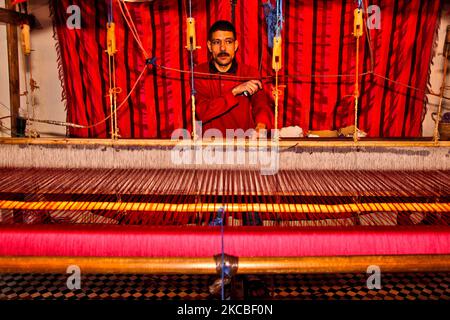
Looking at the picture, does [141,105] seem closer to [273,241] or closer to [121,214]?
[121,214]

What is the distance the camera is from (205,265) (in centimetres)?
113

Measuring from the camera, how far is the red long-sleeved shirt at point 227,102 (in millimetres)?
4516

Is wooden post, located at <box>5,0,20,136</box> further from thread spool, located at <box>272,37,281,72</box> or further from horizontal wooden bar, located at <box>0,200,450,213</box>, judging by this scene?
thread spool, located at <box>272,37,281,72</box>

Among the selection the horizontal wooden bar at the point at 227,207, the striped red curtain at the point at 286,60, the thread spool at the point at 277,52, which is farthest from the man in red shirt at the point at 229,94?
the horizontal wooden bar at the point at 227,207

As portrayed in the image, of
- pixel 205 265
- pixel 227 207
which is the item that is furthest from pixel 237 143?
pixel 205 265

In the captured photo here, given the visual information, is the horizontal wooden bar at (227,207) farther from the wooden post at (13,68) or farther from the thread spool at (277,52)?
the wooden post at (13,68)

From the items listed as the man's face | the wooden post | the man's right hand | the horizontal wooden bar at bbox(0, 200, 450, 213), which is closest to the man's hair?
the man's face

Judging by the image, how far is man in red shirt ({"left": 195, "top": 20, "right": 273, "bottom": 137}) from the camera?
4418 millimetres

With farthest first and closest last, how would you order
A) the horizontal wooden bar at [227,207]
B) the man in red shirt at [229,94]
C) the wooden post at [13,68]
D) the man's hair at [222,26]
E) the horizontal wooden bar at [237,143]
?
the man in red shirt at [229,94] < the man's hair at [222,26] < the wooden post at [13,68] < the horizontal wooden bar at [237,143] < the horizontal wooden bar at [227,207]

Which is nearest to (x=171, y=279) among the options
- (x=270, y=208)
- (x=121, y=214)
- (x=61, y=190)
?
(x=121, y=214)

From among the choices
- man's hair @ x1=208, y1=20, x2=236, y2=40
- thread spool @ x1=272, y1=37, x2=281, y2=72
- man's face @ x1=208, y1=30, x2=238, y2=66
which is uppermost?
man's hair @ x1=208, y1=20, x2=236, y2=40

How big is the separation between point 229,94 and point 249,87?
0.28 metres

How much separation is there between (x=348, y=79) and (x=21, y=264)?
418cm

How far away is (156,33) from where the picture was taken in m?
4.42
